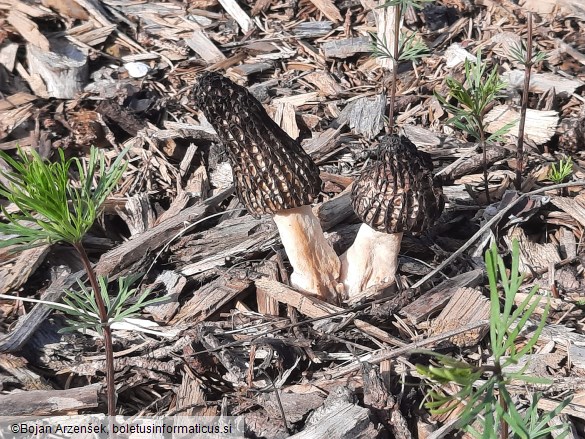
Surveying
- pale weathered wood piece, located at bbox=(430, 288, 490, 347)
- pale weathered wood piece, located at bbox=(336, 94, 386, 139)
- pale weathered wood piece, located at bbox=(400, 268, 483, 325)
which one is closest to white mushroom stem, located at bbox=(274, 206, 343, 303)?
pale weathered wood piece, located at bbox=(400, 268, 483, 325)

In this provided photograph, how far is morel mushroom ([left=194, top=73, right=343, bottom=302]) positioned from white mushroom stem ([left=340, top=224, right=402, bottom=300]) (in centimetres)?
11

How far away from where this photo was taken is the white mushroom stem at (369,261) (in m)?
3.63

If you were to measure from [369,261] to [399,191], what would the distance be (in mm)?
580

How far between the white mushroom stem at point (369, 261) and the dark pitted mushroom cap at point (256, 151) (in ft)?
1.32

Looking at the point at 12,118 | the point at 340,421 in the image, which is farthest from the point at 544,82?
the point at 12,118

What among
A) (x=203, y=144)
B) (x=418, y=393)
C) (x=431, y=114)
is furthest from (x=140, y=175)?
(x=418, y=393)

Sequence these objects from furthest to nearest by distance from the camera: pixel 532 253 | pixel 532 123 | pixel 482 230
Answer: pixel 532 123 → pixel 532 253 → pixel 482 230

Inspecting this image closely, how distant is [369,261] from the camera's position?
3.76 m

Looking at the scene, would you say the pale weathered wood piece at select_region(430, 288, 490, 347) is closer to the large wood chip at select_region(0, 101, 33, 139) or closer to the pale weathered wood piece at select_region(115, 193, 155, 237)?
the pale weathered wood piece at select_region(115, 193, 155, 237)

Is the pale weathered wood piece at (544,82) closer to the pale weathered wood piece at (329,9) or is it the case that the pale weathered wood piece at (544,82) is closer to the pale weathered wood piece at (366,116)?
the pale weathered wood piece at (366,116)

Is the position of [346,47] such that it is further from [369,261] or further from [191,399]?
[191,399]

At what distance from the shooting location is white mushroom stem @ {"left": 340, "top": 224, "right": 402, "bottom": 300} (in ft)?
11.9

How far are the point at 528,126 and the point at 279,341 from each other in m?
2.42

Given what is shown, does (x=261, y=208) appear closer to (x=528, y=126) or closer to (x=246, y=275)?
(x=246, y=275)
